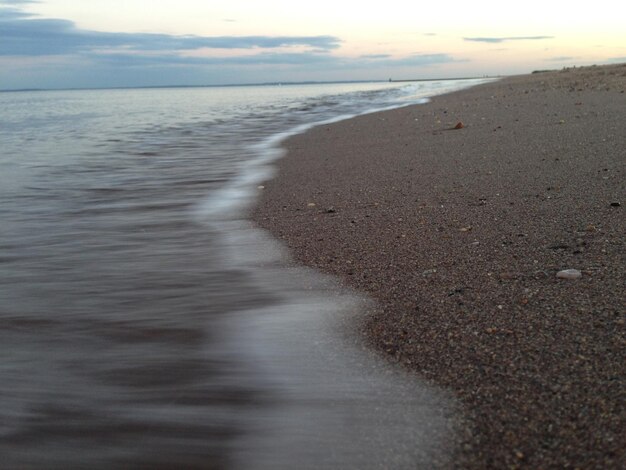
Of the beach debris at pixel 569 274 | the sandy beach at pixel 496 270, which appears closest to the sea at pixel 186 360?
the sandy beach at pixel 496 270

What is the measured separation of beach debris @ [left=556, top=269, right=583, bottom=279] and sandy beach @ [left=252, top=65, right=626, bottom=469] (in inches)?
1.4

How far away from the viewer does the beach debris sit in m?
3.33

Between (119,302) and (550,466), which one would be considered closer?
(550,466)

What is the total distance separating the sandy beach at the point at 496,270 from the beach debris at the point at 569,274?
4 cm

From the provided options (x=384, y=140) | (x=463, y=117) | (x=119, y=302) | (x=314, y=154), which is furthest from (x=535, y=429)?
(x=463, y=117)

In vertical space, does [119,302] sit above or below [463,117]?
below

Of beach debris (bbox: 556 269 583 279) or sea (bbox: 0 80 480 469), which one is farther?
beach debris (bbox: 556 269 583 279)

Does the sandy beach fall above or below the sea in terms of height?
above

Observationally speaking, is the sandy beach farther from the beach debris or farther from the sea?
the sea

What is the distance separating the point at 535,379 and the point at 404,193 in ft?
12.6

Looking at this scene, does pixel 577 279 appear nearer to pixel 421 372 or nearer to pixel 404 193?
pixel 421 372

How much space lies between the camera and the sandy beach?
211 centimetres

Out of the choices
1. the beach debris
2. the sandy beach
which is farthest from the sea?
the beach debris

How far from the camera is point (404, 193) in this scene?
19.9 ft
